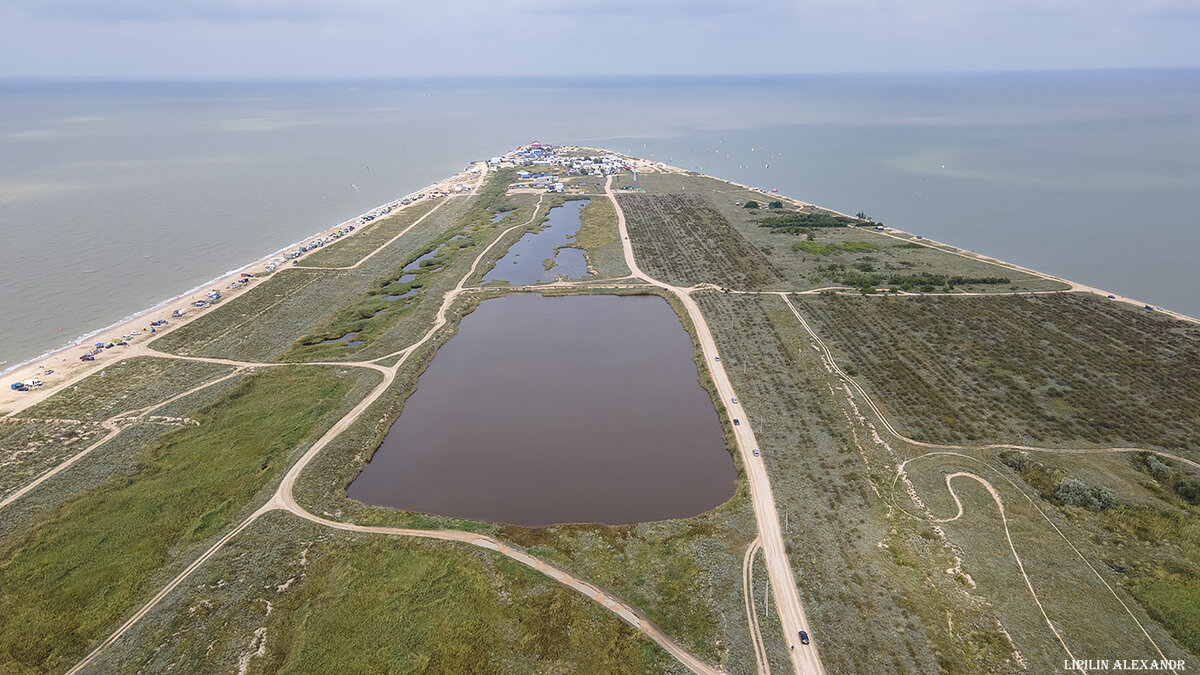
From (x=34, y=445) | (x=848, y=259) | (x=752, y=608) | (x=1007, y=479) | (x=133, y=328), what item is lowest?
(x=752, y=608)

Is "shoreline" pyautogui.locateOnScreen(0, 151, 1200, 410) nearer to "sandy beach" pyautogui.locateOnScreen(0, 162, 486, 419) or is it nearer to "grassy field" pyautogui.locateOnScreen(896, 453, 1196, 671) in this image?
"sandy beach" pyautogui.locateOnScreen(0, 162, 486, 419)

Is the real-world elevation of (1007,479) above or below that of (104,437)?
above

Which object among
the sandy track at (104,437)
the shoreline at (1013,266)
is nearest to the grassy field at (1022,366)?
the shoreline at (1013,266)

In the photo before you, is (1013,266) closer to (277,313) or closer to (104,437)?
(277,313)

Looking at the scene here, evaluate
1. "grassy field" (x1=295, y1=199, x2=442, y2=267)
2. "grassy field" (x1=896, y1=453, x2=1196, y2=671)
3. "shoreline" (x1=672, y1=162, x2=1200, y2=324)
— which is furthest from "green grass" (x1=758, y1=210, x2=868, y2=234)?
"grassy field" (x1=295, y1=199, x2=442, y2=267)

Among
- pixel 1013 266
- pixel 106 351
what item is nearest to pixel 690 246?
pixel 1013 266

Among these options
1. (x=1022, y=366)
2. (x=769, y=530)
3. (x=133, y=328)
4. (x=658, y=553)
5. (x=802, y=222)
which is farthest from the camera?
(x=802, y=222)
